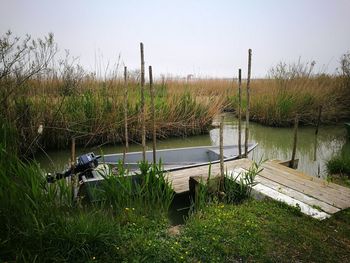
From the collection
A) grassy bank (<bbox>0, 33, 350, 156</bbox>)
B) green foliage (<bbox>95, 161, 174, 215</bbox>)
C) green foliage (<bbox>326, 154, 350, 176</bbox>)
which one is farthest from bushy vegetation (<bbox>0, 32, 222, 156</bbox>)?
green foliage (<bbox>326, 154, 350, 176</bbox>)

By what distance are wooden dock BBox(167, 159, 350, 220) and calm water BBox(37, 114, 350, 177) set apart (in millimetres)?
1547

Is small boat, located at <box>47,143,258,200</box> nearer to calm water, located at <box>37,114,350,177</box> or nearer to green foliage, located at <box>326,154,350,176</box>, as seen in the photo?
calm water, located at <box>37,114,350,177</box>

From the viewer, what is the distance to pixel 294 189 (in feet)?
12.3

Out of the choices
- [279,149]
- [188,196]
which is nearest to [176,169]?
[188,196]

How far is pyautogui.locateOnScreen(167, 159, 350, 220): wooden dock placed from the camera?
3.26 metres

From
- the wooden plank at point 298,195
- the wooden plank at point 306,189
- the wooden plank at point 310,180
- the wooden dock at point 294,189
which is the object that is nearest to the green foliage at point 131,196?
the wooden dock at point 294,189

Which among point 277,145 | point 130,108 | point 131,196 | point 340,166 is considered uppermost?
point 130,108

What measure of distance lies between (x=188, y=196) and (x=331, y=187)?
2051mm

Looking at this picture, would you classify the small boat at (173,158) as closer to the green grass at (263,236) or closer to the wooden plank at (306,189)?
the wooden plank at (306,189)

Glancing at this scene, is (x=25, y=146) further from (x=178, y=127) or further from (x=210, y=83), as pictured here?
(x=210, y=83)

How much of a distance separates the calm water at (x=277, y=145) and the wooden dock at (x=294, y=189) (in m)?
1.55

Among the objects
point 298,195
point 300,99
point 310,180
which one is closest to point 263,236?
point 298,195

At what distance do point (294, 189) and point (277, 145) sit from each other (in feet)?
15.5

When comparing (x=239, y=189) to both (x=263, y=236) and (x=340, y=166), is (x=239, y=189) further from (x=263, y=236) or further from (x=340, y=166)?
(x=340, y=166)
